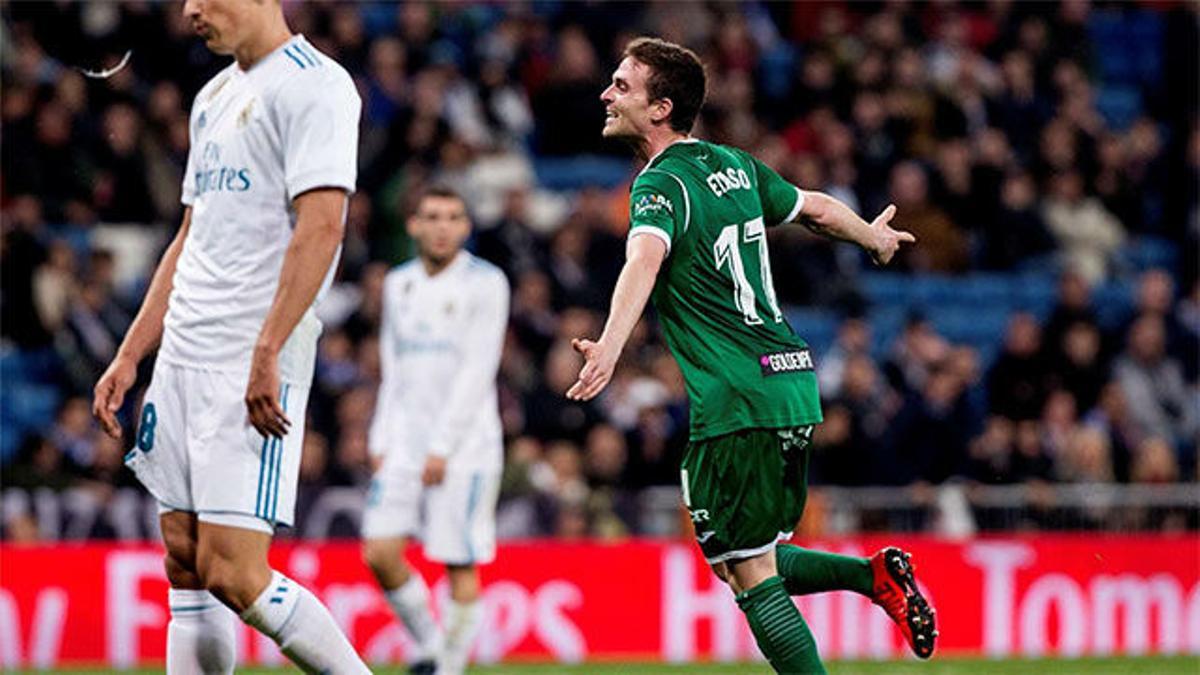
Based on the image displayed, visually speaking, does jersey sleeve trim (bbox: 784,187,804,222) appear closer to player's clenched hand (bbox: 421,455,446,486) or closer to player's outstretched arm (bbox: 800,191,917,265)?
player's outstretched arm (bbox: 800,191,917,265)

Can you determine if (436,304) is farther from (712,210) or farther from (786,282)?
(786,282)

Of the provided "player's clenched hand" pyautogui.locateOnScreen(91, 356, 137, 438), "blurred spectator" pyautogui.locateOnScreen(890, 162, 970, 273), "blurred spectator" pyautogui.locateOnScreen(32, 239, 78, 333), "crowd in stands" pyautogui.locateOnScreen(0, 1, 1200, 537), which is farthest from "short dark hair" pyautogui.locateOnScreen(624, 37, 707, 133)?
"blurred spectator" pyautogui.locateOnScreen(890, 162, 970, 273)

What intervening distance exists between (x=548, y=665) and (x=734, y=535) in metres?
6.42

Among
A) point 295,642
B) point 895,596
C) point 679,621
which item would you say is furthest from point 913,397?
point 295,642

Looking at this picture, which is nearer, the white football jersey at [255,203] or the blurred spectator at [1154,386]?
the white football jersey at [255,203]

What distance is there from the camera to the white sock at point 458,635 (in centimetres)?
1052

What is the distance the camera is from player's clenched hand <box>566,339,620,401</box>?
621 cm

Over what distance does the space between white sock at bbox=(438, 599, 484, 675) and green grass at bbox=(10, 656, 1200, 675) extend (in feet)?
5.62

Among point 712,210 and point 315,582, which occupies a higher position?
point 712,210

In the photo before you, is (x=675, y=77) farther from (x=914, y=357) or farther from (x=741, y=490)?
(x=914, y=357)

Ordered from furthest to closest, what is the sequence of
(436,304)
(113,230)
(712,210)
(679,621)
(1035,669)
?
(113,230)
(679,621)
(1035,669)
(436,304)
(712,210)

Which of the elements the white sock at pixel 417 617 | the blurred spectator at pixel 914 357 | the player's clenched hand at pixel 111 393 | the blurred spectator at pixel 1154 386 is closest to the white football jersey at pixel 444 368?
the white sock at pixel 417 617

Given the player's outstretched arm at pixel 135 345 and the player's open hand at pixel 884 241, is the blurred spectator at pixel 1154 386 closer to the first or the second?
the player's open hand at pixel 884 241

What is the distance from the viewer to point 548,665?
13.2m
